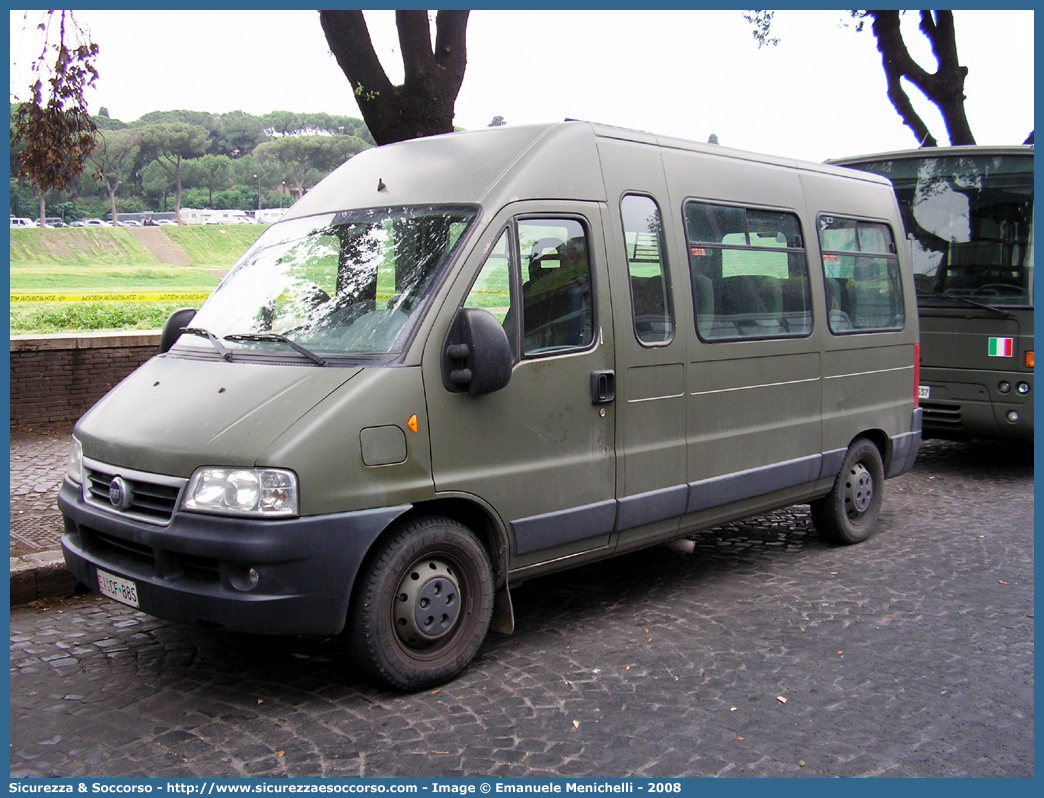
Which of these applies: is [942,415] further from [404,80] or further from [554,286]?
[554,286]

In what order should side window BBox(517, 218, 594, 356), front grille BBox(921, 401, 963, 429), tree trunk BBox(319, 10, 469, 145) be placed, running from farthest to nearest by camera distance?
front grille BBox(921, 401, 963, 429) → tree trunk BBox(319, 10, 469, 145) → side window BBox(517, 218, 594, 356)

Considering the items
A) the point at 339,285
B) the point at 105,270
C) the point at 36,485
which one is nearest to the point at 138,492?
the point at 339,285

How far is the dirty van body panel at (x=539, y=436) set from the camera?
4.64m

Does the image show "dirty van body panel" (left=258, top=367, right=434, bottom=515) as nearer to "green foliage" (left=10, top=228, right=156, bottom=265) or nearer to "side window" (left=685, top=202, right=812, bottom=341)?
"side window" (left=685, top=202, right=812, bottom=341)

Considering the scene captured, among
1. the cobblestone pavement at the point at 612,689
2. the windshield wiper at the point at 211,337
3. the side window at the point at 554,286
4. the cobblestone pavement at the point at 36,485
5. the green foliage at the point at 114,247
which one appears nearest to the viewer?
the cobblestone pavement at the point at 612,689

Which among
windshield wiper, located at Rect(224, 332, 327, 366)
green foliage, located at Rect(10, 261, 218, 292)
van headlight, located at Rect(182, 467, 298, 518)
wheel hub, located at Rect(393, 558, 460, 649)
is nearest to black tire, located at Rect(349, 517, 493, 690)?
wheel hub, located at Rect(393, 558, 460, 649)

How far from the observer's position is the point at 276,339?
4.74 meters

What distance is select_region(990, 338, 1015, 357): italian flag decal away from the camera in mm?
9789

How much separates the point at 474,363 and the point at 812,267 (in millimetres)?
3483

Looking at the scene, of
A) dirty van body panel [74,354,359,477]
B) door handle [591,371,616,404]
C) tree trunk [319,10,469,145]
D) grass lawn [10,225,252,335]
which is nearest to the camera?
dirty van body panel [74,354,359,477]

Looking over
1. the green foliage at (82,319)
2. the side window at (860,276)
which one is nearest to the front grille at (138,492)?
the side window at (860,276)

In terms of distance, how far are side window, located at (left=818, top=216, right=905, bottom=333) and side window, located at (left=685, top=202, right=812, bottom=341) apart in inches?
14.9

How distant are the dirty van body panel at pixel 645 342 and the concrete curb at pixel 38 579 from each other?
3.35m

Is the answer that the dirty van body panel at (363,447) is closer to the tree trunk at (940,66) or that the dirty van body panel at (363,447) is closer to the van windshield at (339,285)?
the van windshield at (339,285)
